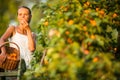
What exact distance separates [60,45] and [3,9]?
14056 mm

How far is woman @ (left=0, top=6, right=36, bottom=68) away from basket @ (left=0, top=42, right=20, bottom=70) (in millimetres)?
192

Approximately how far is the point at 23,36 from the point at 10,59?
46cm

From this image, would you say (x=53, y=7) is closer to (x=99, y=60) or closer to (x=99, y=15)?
(x=99, y=15)

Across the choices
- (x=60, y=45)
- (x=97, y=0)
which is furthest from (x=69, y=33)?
(x=97, y=0)

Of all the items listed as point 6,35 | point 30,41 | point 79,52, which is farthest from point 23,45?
point 79,52

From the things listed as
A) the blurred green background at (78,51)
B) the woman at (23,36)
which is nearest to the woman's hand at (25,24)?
→ the woman at (23,36)

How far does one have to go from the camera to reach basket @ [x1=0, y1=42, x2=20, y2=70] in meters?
5.41

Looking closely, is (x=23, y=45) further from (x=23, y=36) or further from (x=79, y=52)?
(x=79, y=52)

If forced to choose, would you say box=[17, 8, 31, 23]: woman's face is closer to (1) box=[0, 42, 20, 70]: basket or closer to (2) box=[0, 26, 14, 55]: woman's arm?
(2) box=[0, 26, 14, 55]: woman's arm

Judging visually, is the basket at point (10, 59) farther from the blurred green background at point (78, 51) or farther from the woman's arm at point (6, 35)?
the blurred green background at point (78, 51)

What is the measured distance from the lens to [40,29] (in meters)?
5.69

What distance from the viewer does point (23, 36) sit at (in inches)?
227

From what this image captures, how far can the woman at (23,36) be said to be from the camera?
569 centimetres

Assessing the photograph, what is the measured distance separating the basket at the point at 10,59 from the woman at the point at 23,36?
0.19m
